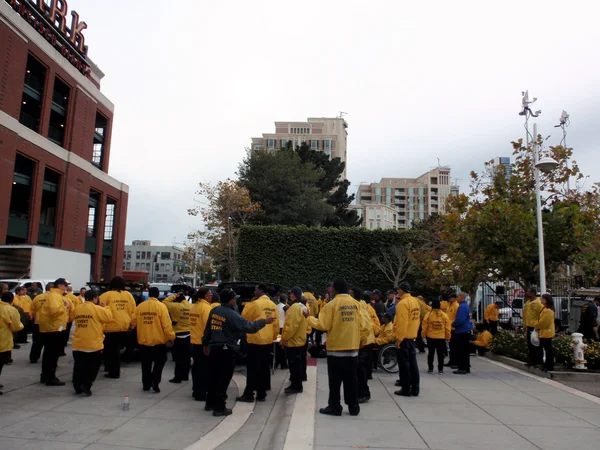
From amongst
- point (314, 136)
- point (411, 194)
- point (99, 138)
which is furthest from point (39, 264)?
point (411, 194)

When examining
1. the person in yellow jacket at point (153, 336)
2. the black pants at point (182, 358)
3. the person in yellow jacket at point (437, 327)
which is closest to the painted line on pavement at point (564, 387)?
the person in yellow jacket at point (437, 327)

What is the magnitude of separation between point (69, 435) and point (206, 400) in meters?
2.15

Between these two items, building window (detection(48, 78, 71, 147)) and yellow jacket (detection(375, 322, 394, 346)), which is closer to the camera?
yellow jacket (detection(375, 322, 394, 346))

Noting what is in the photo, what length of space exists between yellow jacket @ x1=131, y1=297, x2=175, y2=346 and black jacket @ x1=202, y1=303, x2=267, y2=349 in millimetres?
1559

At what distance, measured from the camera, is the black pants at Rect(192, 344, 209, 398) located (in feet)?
26.5

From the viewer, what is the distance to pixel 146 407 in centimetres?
742

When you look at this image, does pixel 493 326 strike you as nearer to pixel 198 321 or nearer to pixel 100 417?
pixel 198 321

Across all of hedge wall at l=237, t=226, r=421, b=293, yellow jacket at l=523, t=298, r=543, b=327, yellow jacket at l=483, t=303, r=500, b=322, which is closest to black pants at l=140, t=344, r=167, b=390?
yellow jacket at l=523, t=298, r=543, b=327

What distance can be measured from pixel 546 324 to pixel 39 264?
21.5 metres

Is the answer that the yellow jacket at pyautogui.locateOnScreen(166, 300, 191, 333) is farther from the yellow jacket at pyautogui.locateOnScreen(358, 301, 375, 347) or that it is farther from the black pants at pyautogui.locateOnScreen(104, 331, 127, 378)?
the yellow jacket at pyautogui.locateOnScreen(358, 301, 375, 347)

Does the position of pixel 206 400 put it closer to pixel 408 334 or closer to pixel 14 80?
pixel 408 334

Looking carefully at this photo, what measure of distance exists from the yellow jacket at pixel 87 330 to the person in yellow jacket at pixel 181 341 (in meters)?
1.63

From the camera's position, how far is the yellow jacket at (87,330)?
312 inches

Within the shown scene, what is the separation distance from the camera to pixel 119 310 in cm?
937
